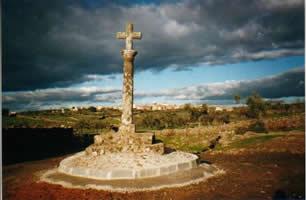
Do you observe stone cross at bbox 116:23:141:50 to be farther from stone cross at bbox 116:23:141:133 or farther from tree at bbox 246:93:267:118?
tree at bbox 246:93:267:118

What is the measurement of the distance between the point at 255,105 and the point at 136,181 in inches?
1514

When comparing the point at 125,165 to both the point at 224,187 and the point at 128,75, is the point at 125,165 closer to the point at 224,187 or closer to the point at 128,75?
the point at 224,187

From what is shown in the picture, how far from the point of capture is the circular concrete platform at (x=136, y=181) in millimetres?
8547

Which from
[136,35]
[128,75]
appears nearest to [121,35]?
[136,35]

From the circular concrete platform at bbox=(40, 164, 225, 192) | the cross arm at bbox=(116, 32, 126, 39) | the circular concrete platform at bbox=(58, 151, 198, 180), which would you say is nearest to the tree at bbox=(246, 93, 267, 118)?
the cross arm at bbox=(116, 32, 126, 39)

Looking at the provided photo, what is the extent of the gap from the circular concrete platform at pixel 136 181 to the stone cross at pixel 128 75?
282cm

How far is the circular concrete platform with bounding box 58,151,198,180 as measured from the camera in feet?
31.0

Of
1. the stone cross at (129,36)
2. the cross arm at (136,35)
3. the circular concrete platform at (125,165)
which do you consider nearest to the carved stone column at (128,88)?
the stone cross at (129,36)

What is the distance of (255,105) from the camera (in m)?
44.2

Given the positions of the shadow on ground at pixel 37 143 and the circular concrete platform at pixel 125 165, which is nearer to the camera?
the circular concrete platform at pixel 125 165

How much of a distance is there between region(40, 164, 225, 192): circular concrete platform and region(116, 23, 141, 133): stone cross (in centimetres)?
282

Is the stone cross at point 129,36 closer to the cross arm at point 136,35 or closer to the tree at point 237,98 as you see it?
the cross arm at point 136,35

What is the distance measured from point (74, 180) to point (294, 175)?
24.4 ft

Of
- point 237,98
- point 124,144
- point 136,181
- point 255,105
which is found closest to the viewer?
point 136,181
